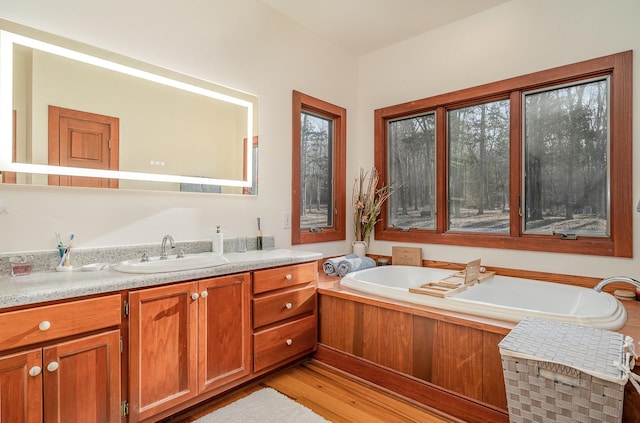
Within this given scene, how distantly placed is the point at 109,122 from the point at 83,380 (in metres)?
1.34

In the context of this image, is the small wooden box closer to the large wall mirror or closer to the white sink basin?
the large wall mirror

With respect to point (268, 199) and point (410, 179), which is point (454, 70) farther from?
point (268, 199)

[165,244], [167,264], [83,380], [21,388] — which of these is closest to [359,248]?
[165,244]

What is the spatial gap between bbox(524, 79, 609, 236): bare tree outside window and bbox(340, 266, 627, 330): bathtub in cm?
49

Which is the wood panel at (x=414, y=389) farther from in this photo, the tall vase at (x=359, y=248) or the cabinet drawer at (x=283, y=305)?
the tall vase at (x=359, y=248)

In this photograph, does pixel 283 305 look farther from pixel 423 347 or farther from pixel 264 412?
pixel 423 347

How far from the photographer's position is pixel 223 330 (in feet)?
6.27

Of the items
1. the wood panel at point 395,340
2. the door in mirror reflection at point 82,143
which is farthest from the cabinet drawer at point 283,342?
the door in mirror reflection at point 82,143

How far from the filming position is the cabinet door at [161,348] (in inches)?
61.4

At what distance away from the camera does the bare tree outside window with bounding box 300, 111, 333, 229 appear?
317 centimetres

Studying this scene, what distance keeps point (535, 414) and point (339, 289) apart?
1372mm

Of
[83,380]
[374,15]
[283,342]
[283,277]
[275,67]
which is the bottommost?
[283,342]

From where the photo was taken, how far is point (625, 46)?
7.24ft

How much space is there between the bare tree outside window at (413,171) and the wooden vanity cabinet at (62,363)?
2.59 meters
